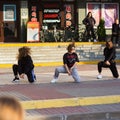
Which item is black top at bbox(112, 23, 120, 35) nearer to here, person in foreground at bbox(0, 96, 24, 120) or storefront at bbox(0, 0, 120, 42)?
storefront at bbox(0, 0, 120, 42)

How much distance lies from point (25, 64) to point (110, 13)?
51.9 feet

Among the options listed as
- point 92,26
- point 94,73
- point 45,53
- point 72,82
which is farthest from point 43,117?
point 92,26

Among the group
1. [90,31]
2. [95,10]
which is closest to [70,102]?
[90,31]

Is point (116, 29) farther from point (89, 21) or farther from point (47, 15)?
point (47, 15)

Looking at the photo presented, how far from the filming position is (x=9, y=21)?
25.6 metres

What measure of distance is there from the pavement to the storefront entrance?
37.4 ft

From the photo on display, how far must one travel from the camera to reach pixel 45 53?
2083 centimetres

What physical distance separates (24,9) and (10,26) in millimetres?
1300

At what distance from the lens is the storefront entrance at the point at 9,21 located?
25481 millimetres

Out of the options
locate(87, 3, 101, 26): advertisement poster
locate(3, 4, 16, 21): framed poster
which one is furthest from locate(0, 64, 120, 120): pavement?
locate(87, 3, 101, 26): advertisement poster

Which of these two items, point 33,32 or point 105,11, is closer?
point 33,32

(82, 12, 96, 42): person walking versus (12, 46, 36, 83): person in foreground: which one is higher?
(82, 12, 96, 42): person walking

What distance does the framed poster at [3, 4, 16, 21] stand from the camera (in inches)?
1006

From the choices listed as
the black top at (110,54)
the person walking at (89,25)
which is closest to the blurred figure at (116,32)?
the person walking at (89,25)
